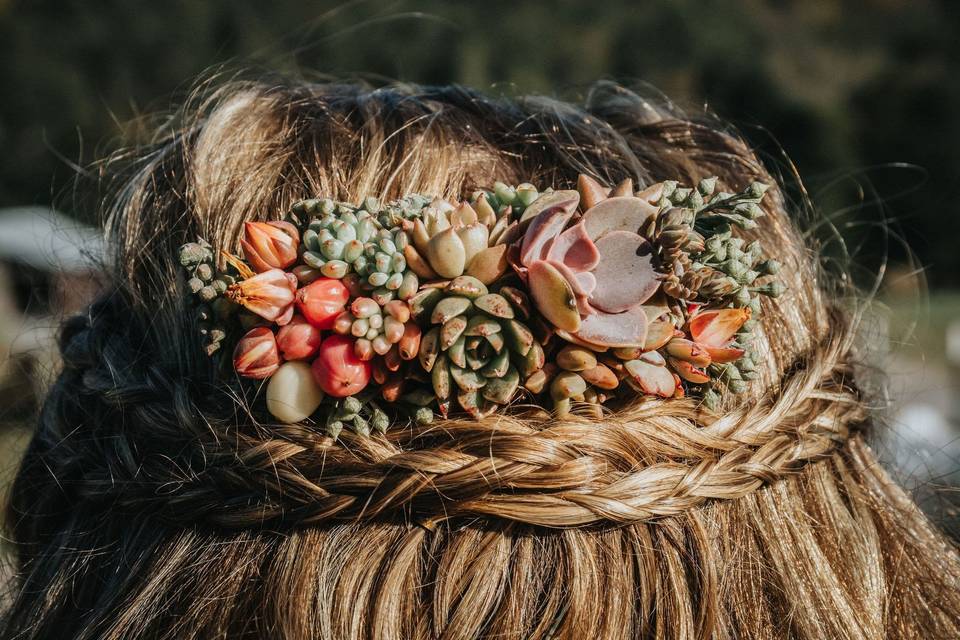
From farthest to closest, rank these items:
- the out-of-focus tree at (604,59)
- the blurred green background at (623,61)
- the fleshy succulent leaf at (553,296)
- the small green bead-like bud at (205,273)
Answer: the out-of-focus tree at (604,59), the blurred green background at (623,61), the small green bead-like bud at (205,273), the fleshy succulent leaf at (553,296)

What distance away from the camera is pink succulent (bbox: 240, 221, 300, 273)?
84 cm

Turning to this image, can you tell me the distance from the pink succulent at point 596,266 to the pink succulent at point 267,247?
26 centimetres

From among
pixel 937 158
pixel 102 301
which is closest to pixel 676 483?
pixel 102 301

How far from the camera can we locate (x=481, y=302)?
0.80 m

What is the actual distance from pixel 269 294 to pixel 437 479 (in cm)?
28

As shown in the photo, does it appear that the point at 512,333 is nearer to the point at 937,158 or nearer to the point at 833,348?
the point at 833,348

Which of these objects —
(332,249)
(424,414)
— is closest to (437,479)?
(424,414)

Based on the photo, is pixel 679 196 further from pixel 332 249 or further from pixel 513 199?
pixel 332 249

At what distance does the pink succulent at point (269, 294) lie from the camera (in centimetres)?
81

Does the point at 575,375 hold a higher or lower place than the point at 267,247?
lower

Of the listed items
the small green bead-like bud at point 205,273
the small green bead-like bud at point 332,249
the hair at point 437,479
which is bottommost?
the hair at point 437,479

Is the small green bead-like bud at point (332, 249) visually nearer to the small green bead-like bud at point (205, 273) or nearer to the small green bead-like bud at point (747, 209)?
the small green bead-like bud at point (205, 273)

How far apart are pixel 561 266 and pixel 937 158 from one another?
22294 millimetres

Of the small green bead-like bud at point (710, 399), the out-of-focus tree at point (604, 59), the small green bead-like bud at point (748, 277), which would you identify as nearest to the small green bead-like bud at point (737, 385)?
the small green bead-like bud at point (710, 399)
